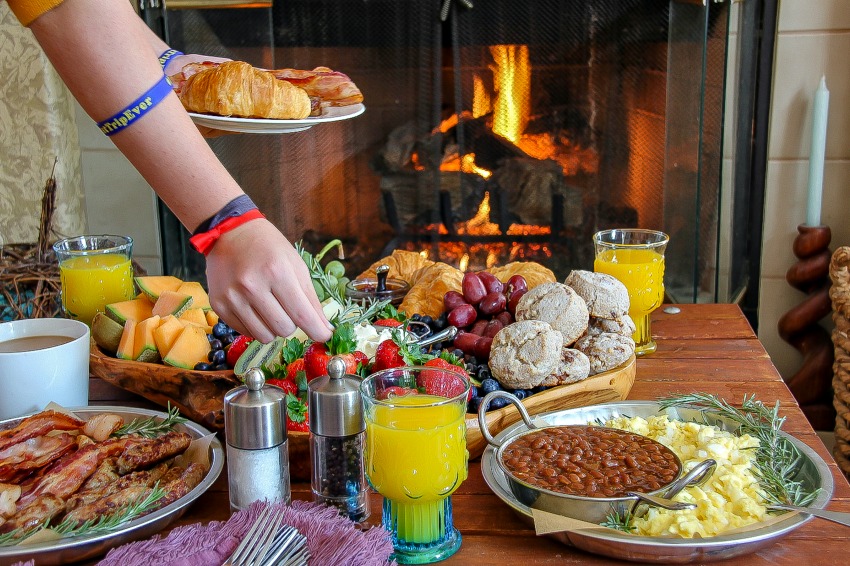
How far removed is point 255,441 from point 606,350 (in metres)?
0.64

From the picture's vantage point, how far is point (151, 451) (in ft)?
3.82

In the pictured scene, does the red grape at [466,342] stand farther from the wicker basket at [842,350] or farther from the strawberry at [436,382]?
the wicker basket at [842,350]

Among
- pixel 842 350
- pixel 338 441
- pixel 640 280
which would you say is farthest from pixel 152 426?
pixel 842 350

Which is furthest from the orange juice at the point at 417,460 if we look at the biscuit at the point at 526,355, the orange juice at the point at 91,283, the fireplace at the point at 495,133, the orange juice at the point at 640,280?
the fireplace at the point at 495,133

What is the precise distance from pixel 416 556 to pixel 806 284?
2.13 m

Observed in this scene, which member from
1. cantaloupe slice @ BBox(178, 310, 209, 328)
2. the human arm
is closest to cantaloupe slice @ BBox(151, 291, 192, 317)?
cantaloupe slice @ BBox(178, 310, 209, 328)

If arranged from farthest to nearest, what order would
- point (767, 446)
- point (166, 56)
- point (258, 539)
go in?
point (166, 56)
point (767, 446)
point (258, 539)

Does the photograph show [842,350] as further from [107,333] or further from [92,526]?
[92,526]

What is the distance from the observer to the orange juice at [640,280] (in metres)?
1.73

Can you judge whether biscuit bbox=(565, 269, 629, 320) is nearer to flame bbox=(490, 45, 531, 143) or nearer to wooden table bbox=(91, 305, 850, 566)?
wooden table bbox=(91, 305, 850, 566)

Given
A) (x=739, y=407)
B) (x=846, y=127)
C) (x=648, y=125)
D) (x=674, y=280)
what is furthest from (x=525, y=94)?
(x=739, y=407)

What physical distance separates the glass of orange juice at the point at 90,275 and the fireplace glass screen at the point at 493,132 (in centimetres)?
135

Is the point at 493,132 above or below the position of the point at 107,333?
above

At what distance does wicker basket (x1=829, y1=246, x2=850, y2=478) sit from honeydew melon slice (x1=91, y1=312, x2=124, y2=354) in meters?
1.77
